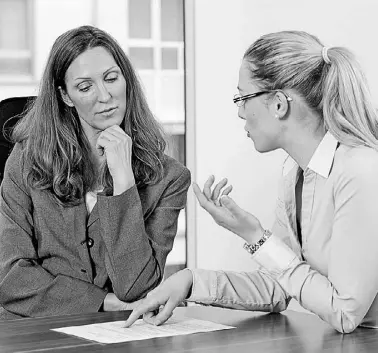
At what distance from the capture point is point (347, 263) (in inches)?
64.3

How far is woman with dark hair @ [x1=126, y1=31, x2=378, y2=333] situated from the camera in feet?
5.39

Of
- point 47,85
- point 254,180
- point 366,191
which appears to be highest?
point 47,85

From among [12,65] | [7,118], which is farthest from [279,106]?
[12,65]

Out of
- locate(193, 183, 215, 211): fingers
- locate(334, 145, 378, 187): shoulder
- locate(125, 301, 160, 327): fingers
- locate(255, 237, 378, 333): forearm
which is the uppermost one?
locate(334, 145, 378, 187): shoulder

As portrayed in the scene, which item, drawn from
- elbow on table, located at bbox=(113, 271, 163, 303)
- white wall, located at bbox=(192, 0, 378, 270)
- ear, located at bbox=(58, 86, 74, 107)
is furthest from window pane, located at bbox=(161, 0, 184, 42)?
elbow on table, located at bbox=(113, 271, 163, 303)

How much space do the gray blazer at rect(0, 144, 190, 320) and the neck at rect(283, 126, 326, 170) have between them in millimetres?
532

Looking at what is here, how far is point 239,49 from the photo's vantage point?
377 centimetres

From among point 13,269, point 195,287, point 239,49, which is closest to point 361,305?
point 195,287

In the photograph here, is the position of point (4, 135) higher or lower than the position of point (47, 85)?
lower

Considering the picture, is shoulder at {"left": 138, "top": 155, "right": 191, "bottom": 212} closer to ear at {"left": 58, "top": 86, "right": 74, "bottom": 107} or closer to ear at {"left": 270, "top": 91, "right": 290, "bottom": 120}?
ear at {"left": 58, "top": 86, "right": 74, "bottom": 107}

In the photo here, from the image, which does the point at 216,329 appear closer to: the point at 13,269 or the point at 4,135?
the point at 13,269

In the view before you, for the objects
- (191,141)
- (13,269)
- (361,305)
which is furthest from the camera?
(191,141)

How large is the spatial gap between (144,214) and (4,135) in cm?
56

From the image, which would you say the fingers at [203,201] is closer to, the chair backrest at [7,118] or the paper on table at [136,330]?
the paper on table at [136,330]
